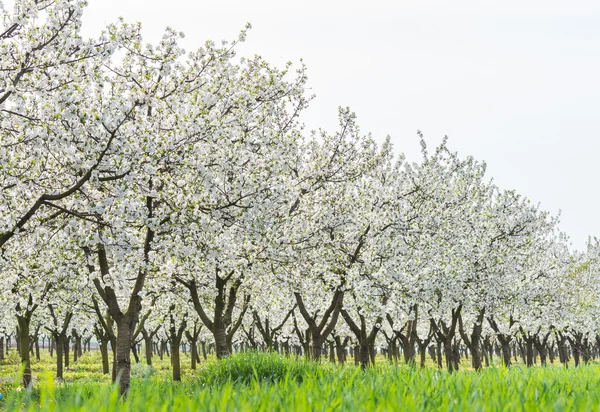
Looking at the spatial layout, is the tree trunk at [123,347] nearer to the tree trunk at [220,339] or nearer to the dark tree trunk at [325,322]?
the tree trunk at [220,339]

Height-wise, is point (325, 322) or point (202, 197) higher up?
point (202, 197)

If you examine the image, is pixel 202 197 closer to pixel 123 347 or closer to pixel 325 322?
pixel 123 347

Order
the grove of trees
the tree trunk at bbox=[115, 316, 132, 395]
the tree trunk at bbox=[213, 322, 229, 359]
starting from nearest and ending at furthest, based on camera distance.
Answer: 1. the grove of trees
2. the tree trunk at bbox=[115, 316, 132, 395]
3. the tree trunk at bbox=[213, 322, 229, 359]

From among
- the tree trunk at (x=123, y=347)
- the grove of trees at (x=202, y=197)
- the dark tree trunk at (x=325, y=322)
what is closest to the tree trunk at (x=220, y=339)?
the grove of trees at (x=202, y=197)

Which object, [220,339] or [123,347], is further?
[220,339]

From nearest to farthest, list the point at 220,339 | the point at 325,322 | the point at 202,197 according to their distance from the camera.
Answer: the point at 202,197
the point at 220,339
the point at 325,322

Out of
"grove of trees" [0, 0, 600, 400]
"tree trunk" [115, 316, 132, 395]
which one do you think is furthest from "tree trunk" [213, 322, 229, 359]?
"tree trunk" [115, 316, 132, 395]

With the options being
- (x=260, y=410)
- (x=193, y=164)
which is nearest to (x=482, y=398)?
(x=260, y=410)

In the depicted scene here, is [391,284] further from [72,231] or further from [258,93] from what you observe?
[72,231]

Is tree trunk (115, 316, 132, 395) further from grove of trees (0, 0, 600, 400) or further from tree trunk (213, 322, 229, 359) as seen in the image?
tree trunk (213, 322, 229, 359)

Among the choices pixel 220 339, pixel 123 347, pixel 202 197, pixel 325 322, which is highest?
pixel 202 197

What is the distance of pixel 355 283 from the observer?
1811cm

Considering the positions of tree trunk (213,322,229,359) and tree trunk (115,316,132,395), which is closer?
tree trunk (115,316,132,395)

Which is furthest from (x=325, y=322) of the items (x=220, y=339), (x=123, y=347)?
(x=123, y=347)
